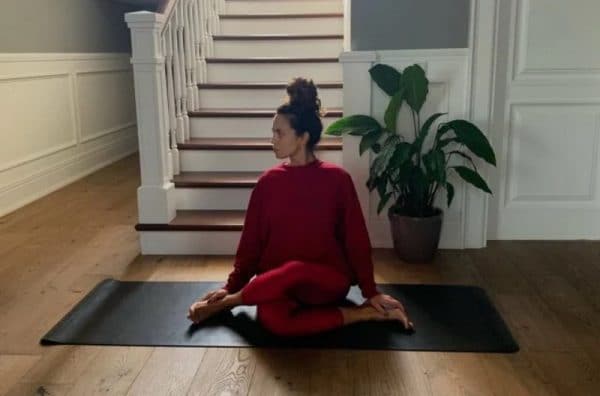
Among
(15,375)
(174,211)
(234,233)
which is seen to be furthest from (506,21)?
(15,375)

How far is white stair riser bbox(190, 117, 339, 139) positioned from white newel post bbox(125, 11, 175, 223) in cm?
70

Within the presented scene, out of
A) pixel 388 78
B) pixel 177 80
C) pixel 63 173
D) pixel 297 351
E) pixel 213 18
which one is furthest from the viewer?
pixel 63 173

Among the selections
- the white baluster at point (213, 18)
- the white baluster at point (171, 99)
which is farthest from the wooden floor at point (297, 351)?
the white baluster at point (213, 18)

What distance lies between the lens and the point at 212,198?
348cm

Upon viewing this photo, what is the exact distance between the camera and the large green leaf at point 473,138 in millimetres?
2896

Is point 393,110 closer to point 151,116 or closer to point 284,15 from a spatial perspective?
point 151,116

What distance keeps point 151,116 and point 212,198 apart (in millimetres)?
577

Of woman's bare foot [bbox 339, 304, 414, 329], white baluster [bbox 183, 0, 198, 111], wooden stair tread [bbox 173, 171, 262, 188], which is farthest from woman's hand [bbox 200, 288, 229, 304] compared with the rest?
white baluster [bbox 183, 0, 198, 111]

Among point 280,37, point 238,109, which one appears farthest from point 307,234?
point 280,37

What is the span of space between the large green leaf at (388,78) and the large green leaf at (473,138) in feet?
1.03

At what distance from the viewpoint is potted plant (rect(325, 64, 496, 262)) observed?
2.91m

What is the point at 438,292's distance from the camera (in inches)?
106

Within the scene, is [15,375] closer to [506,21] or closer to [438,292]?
[438,292]

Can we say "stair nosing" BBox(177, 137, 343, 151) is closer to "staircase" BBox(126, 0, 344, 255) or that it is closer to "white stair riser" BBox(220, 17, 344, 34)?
"staircase" BBox(126, 0, 344, 255)
